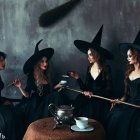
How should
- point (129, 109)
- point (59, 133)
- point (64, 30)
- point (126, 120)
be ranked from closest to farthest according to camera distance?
1. point (59, 133)
2. point (126, 120)
3. point (129, 109)
4. point (64, 30)

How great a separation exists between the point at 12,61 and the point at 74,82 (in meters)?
0.73

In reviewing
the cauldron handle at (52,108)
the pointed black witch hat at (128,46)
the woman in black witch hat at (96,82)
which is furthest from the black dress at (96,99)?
the cauldron handle at (52,108)

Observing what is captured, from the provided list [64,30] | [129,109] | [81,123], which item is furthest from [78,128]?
[64,30]

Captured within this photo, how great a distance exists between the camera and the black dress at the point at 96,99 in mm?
3227

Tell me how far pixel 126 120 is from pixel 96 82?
1.86 ft

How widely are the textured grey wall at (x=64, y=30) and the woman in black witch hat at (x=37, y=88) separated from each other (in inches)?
9.3

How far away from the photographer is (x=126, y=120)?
2885 mm

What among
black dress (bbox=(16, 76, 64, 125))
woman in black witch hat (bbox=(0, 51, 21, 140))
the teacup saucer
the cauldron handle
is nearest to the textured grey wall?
black dress (bbox=(16, 76, 64, 125))

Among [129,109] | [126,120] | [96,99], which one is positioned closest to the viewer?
[126,120]

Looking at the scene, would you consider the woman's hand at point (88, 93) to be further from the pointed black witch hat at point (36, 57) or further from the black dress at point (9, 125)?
the black dress at point (9, 125)

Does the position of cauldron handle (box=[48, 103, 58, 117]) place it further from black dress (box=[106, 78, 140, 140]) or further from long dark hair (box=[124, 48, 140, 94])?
long dark hair (box=[124, 48, 140, 94])

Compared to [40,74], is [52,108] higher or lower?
lower

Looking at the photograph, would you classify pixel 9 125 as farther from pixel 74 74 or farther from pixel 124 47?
pixel 124 47

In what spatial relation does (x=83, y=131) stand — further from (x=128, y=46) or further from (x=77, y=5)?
(x=77, y=5)
